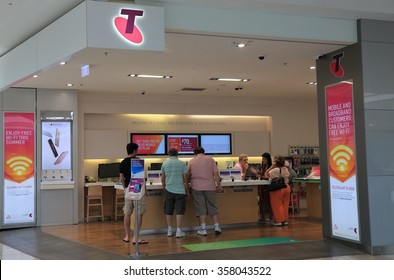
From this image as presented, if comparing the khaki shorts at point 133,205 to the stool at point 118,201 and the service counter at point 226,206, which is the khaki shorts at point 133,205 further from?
the stool at point 118,201

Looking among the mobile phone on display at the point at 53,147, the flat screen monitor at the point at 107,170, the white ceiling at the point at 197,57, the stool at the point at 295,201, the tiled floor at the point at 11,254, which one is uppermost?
the white ceiling at the point at 197,57

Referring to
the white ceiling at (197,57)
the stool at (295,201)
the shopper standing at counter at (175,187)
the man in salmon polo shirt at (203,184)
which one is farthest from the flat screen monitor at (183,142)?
the shopper standing at counter at (175,187)

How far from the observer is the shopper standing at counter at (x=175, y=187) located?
314 inches

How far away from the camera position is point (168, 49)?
7.08 metres

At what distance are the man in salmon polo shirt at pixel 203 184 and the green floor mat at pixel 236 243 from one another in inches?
32.1

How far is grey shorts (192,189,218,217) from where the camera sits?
26.9ft

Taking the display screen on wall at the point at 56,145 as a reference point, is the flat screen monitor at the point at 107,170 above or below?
below

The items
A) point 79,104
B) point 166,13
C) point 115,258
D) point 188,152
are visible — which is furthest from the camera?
point 188,152

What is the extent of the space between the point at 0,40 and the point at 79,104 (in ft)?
11.5

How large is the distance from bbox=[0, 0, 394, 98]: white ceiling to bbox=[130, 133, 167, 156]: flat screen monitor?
1.15 meters

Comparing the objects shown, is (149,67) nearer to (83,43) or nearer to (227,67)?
(227,67)

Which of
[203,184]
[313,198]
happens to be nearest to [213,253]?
[203,184]

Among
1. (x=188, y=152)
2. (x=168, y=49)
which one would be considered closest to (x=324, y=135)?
(x=168, y=49)

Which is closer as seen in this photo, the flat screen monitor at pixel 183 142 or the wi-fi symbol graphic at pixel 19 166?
the wi-fi symbol graphic at pixel 19 166
